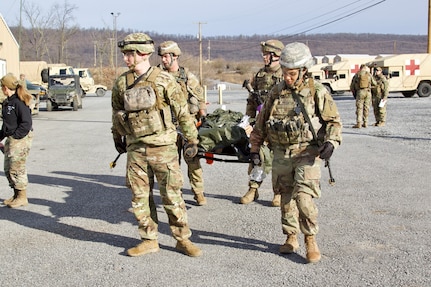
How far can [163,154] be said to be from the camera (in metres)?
4.83

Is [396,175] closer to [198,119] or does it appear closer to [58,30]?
[198,119]

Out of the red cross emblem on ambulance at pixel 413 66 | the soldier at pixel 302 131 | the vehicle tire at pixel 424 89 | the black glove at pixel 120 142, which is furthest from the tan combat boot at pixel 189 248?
the vehicle tire at pixel 424 89

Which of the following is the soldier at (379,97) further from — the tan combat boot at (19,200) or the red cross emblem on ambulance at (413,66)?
the red cross emblem on ambulance at (413,66)

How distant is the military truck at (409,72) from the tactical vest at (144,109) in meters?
26.5

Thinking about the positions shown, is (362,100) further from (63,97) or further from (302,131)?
(63,97)

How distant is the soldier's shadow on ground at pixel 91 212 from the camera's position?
17.6ft

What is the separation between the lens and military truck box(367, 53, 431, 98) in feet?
96.3

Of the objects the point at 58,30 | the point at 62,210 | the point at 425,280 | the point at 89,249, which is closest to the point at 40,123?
the point at 62,210

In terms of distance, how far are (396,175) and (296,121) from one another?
435cm

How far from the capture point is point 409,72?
29.5m

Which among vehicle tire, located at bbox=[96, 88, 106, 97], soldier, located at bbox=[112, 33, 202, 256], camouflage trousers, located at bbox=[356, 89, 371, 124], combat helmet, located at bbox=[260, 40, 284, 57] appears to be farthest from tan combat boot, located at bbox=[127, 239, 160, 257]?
vehicle tire, located at bbox=[96, 88, 106, 97]

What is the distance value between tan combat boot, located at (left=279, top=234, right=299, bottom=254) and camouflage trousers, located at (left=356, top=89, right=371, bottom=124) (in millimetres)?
11069

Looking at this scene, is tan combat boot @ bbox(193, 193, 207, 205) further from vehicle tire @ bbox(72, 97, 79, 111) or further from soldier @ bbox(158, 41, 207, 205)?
vehicle tire @ bbox(72, 97, 79, 111)

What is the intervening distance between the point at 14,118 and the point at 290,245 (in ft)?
12.5
